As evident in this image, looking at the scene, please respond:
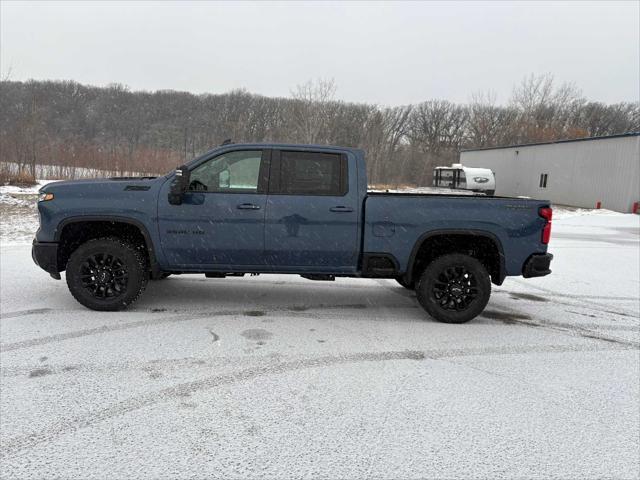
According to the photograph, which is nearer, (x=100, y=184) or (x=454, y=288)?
(x=100, y=184)

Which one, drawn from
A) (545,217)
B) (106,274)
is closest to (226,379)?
(106,274)

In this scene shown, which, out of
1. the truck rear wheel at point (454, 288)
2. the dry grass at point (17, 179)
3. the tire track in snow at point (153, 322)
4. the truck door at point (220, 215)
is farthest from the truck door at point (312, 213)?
the dry grass at point (17, 179)

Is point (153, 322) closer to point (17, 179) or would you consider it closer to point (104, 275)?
point (104, 275)

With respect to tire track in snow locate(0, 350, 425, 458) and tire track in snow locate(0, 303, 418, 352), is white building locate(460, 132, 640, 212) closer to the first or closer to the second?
tire track in snow locate(0, 303, 418, 352)

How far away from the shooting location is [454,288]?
5074 millimetres

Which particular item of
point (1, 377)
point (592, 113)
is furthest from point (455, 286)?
point (592, 113)

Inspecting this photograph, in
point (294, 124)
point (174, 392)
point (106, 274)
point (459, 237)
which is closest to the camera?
point (174, 392)

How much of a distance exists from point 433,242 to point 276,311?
6.60ft

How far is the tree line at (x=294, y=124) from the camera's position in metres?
45.9

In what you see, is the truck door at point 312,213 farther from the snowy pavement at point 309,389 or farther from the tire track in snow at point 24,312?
the tire track in snow at point 24,312

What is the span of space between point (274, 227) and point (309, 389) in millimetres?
2035

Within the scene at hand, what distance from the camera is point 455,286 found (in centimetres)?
507

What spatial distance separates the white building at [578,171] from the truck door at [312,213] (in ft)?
80.6

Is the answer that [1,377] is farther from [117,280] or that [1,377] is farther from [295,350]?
[295,350]
